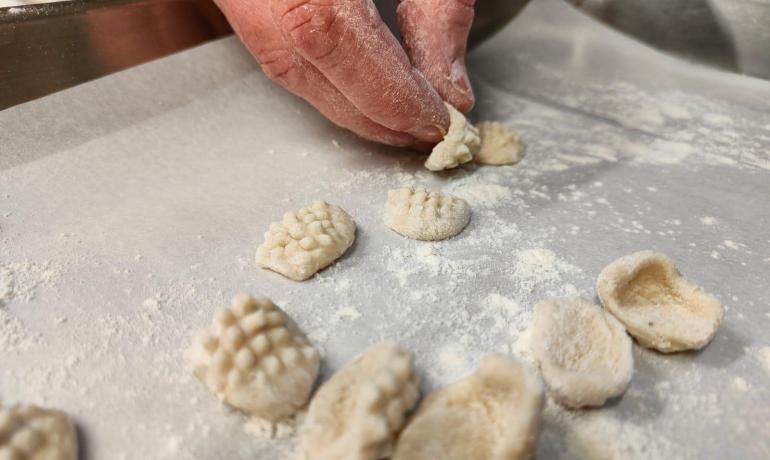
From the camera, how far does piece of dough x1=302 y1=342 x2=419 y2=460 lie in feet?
2.42

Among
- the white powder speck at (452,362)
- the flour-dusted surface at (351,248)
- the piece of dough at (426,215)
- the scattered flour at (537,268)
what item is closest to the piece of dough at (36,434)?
the flour-dusted surface at (351,248)

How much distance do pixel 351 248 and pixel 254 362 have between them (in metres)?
0.35

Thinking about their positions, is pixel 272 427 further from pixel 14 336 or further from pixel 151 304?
pixel 14 336

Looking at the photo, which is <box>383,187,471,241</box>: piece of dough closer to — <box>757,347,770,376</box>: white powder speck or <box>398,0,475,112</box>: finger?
<box>398,0,475,112</box>: finger

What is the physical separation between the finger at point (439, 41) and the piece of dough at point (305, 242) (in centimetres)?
45

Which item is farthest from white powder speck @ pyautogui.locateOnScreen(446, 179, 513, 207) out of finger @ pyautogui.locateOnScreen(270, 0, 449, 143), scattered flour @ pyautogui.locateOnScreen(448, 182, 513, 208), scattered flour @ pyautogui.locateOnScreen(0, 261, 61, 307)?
scattered flour @ pyautogui.locateOnScreen(0, 261, 61, 307)

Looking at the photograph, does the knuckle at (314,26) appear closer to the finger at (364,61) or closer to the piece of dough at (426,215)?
the finger at (364,61)

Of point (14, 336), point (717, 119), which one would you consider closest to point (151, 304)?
point (14, 336)

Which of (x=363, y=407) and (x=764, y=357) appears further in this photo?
(x=764, y=357)

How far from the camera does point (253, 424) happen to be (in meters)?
0.82

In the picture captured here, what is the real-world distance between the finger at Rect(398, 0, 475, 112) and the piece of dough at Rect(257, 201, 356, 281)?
0.45 meters

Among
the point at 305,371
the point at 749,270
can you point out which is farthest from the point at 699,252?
the point at 305,371

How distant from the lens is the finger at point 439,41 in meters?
1.37

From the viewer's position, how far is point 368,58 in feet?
3.79
